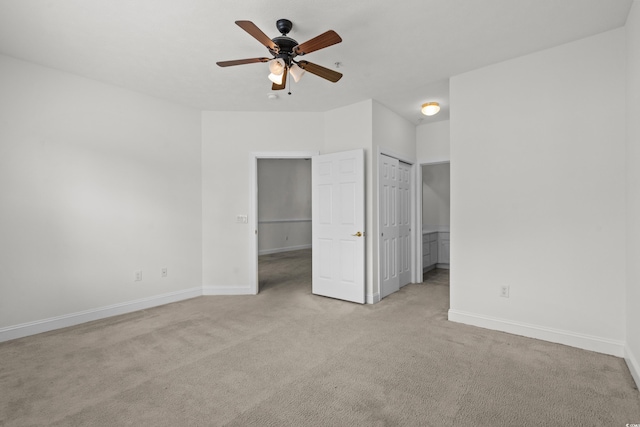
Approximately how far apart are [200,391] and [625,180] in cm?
376

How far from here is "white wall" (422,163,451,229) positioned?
6.91m

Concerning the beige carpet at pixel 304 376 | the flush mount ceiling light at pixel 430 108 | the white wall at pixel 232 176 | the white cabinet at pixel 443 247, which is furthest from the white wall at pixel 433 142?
the beige carpet at pixel 304 376

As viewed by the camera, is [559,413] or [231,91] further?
[231,91]

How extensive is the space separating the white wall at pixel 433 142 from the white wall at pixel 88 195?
12.1ft

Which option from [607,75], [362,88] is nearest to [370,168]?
[362,88]

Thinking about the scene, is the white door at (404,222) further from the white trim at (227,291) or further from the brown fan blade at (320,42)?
the brown fan blade at (320,42)

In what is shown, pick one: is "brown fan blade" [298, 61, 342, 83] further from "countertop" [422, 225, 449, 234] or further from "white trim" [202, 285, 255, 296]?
"countertop" [422, 225, 449, 234]

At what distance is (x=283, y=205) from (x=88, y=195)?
20.2 ft

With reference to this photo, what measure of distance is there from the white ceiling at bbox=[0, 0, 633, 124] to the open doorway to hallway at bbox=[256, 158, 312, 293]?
16.4 ft

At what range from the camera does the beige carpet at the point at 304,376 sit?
1.89 m

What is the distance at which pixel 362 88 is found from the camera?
12.6ft

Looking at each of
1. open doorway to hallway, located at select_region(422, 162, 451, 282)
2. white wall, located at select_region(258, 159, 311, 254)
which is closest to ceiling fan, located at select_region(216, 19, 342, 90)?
open doorway to hallway, located at select_region(422, 162, 451, 282)

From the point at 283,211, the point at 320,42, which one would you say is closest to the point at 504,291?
the point at 320,42

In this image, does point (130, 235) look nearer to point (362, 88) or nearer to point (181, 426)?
point (181, 426)
